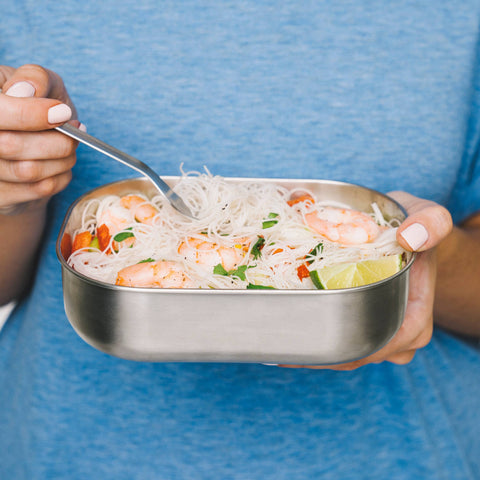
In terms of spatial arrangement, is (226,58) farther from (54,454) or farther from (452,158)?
(54,454)

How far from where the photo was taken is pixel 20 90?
793 millimetres

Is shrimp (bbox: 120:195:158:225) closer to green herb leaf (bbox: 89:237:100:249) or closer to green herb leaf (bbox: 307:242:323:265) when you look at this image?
green herb leaf (bbox: 89:237:100:249)

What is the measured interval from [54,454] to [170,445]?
278mm

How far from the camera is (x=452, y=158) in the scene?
118 centimetres

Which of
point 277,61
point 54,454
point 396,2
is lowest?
point 54,454

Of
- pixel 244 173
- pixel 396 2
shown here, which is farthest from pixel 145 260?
pixel 396 2

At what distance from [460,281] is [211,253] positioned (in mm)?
703

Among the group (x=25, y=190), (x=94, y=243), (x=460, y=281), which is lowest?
(x=460, y=281)

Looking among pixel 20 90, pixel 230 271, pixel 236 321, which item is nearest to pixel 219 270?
pixel 230 271

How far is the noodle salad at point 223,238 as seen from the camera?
2.68ft

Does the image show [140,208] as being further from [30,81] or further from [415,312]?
[415,312]

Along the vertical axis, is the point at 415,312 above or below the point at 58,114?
below

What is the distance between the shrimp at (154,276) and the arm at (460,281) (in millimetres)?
673

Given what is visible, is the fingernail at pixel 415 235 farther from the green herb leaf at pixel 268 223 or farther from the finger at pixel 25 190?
the finger at pixel 25 190
